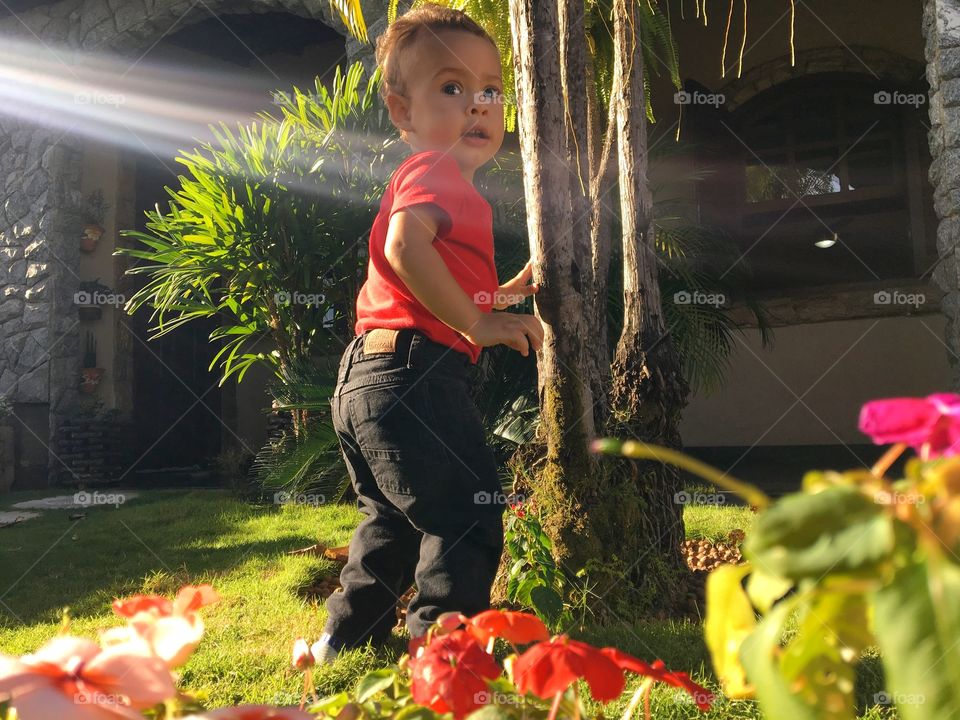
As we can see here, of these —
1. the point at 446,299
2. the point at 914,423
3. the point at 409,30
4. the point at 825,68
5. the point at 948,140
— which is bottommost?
the point at 914,423

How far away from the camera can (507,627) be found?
27.1 inches

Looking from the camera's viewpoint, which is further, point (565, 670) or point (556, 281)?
point (556, 281)

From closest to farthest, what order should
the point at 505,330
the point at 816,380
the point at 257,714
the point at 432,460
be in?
1. the point at 257,714
2. the point at 505,330
3. the point at 432,460
4. the point at 816,380

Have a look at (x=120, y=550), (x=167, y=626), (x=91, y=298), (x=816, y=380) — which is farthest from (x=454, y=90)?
(x=91, y=298)

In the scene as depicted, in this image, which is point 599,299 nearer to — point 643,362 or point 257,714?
point 643,362

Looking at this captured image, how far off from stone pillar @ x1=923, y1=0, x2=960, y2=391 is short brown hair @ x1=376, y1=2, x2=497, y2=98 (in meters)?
3.46

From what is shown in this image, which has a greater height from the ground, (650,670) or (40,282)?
(40,282)

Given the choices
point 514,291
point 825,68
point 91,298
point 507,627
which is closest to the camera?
point 507,627

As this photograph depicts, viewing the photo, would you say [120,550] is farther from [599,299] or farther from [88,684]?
[88,684]

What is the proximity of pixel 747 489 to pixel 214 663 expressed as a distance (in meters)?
2.24

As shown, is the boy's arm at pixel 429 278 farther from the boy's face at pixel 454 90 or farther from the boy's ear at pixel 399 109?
the boy's ear at pixel 399 109

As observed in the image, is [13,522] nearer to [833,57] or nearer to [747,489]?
[747,489]

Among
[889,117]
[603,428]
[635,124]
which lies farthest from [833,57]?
[603,428]

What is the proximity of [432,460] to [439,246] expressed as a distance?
0.48 m
